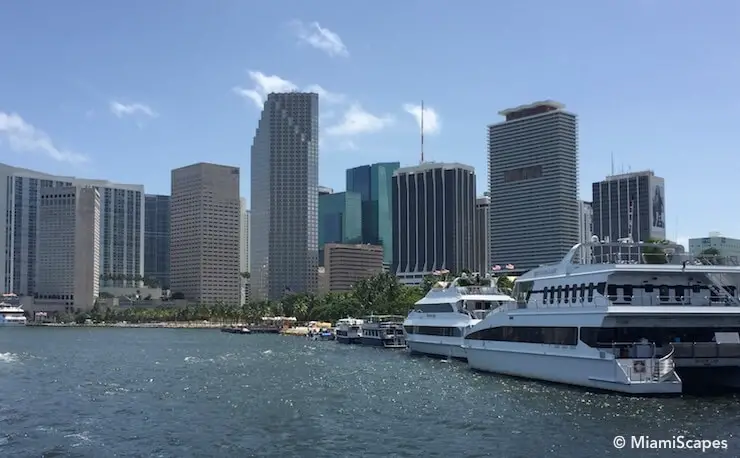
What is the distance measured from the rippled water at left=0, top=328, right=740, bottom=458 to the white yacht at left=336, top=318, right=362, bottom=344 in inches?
2192

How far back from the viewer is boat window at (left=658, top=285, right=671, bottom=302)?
5200cm

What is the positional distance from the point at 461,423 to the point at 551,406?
281 inches

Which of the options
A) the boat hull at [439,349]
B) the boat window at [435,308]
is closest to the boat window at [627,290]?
the boat hull at [439,349]

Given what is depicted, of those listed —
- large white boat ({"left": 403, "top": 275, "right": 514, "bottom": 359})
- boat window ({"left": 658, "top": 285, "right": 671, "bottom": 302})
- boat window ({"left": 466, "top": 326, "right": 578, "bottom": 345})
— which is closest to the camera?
boat window ({"left": 658, "top": 285, "right": 671, "bottom": 302})

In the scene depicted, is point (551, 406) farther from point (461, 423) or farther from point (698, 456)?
point (698, 456)

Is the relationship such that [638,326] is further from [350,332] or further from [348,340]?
[350,332]

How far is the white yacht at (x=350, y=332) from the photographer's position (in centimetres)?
12631

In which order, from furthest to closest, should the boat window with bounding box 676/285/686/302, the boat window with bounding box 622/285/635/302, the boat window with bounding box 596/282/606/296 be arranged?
the boat window with bounding box 676/285/686/302 < the boat window with bounding box 622/285/635/302 < the boat window with bounding box 596/282/606/296

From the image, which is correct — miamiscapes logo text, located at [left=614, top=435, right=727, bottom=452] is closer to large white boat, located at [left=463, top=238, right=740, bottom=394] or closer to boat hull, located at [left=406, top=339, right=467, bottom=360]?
large white boat, located at [left=463, top=238, right=740, bottom=394]

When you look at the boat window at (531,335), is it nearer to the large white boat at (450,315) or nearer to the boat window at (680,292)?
the boat window at (680,292)

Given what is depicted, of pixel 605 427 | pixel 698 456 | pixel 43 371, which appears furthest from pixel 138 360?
pixel 698 456

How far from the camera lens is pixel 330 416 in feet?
150

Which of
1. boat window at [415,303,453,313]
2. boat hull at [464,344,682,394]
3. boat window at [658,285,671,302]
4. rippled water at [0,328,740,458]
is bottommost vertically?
rippled water at [0,328,740,458]

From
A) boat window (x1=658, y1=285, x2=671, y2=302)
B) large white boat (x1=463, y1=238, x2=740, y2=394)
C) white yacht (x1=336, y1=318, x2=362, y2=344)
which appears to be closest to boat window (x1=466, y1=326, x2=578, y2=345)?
large white boat (x1=463, y1=238, x2=740, y2=394)
